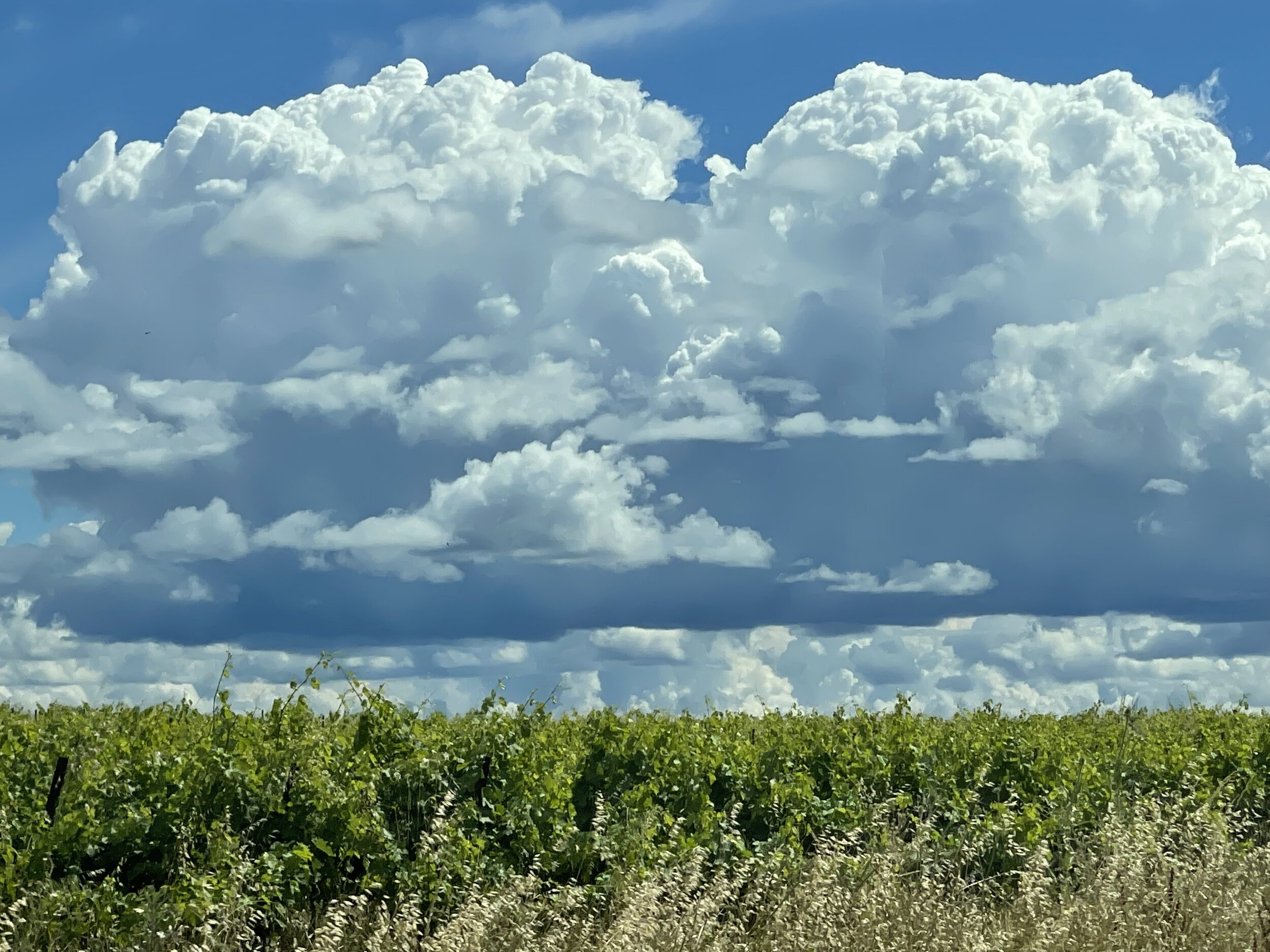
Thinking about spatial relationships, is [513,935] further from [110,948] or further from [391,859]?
[110,948]

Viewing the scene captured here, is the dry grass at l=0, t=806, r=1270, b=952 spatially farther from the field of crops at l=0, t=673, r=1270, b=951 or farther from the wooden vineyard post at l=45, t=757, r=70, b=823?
the wooden vineyard post at l=45, t=757, r=70, b=823

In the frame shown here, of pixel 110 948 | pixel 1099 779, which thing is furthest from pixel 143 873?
pixel 1099 779

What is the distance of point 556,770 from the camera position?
10.9m

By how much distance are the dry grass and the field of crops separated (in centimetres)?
3

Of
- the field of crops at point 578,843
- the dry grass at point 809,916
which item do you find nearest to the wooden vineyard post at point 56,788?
the field of crops at point 578,843

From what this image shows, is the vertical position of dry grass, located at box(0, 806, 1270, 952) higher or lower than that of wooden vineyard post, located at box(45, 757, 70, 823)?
lower

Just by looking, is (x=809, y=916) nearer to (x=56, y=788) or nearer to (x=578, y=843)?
(x=578, y=843)

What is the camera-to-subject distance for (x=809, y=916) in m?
9.66

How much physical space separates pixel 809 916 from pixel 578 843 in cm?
194

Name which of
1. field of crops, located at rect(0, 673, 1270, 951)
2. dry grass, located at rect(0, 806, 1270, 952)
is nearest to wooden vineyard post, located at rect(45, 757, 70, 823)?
field of crops, located at rect(0, 673, 1270, 951)

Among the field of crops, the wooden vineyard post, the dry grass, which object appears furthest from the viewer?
the wooden vineyard post

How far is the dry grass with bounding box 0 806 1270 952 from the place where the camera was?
8828mm

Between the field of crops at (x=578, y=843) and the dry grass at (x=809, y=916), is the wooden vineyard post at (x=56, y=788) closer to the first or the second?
the field of crops at (x=578, y=843)

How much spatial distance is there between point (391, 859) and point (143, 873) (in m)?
1.70
